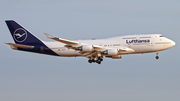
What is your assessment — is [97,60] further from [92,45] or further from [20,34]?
[20,34]

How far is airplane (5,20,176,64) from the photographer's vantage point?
53.7 m

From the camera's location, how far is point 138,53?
183 ft

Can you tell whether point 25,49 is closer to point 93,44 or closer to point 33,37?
point 33,37

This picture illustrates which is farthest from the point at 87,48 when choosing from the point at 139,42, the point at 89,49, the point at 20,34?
the point at 20,34

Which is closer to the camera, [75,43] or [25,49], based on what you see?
[75,43]

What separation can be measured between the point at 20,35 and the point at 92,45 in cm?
1464

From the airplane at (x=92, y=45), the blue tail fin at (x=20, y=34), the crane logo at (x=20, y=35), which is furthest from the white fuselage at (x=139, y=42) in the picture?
the crane logo at (x=20, y=35)

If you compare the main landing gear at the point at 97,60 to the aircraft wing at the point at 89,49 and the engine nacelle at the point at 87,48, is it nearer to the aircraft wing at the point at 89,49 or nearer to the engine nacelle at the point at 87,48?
the aircraft wing at the point at 89,49

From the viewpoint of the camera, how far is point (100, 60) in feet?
187

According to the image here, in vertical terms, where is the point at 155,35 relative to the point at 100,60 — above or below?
above

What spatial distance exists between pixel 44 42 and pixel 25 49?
3.69 meters

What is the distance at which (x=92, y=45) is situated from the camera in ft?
175

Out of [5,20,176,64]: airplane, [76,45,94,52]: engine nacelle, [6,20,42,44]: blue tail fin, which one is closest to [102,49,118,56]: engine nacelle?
[5,20,176,64]: airplane

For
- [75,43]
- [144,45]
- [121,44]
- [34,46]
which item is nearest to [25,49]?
[34,46]
